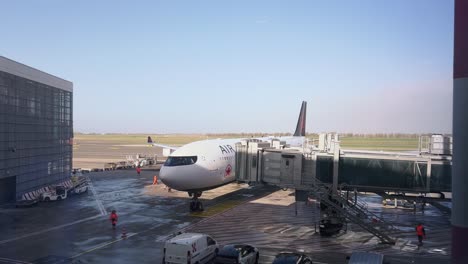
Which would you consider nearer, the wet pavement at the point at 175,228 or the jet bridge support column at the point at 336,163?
the wet pavement at the point at 175,228

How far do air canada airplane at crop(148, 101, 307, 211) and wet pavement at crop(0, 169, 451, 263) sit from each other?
2.47 m

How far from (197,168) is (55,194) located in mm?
18621

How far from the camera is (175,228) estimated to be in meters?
31.9

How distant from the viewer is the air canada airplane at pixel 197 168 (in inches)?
1430

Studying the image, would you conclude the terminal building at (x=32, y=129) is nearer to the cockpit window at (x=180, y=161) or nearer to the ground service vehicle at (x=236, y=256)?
the cockpit window at (x=180, y=161)

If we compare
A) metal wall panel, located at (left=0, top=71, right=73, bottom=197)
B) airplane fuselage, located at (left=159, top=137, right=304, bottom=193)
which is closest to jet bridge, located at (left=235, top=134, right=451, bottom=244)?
airplane fuselage, located at (left=159, top=137, right=304, bottom=193)

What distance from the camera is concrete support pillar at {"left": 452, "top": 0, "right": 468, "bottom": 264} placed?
486 inches

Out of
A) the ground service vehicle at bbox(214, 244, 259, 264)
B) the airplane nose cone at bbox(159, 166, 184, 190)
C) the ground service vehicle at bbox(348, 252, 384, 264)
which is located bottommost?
the ground service vehicle at bbox(214, 244, 259, 264)

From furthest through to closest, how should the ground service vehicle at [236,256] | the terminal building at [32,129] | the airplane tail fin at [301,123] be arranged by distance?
the airplane tail fin at [301,123] → the terminal building at [32,129] → the ground service vehicle at [236,256]

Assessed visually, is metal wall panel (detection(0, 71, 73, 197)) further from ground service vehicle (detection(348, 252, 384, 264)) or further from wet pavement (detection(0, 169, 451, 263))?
ground service vehicle (detection(348, 252, 384, 264))

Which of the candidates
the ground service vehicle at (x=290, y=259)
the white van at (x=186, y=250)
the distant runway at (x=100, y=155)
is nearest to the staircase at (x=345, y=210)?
the ground service vehicle at (x=290, y=259)

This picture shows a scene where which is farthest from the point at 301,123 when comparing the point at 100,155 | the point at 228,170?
the point at 100,155

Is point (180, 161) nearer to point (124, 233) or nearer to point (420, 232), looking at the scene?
point (124, 233)

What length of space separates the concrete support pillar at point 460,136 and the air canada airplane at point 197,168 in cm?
2603
